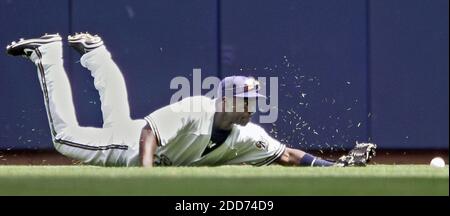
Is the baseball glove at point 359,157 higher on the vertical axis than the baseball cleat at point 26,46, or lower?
lower

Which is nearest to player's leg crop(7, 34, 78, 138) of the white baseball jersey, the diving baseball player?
the diving baseball player

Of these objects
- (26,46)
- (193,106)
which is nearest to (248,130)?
(193,106)

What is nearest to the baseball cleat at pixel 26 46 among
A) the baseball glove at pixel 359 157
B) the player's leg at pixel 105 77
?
the player's leg at pixel 105 77

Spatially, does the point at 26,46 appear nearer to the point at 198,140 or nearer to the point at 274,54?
Result: the point at 198,140

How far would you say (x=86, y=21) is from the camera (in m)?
6.57

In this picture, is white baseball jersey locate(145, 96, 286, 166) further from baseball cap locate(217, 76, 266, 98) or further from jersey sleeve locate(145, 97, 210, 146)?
baseball cap locate(217, 76, 266, 98)

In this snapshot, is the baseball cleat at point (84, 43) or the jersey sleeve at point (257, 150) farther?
the baseball cleat at point (84, 43)

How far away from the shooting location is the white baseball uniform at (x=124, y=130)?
5176 mm

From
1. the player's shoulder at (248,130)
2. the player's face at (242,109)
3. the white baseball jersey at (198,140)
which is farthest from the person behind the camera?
the player's shoulder at (248,130)

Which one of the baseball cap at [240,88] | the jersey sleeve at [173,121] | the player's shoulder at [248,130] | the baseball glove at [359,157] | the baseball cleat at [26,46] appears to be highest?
the baseball cleat at [26,46]

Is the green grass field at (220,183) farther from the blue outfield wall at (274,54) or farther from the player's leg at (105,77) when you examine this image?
the blue outfield wall at (274,54)

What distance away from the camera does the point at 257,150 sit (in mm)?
5633
